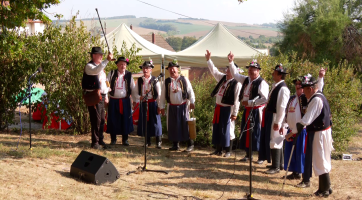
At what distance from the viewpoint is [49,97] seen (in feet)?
30.4

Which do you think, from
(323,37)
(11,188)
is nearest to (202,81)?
(11,188)

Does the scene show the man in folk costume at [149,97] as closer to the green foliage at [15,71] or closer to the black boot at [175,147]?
the black boot at [175,147]

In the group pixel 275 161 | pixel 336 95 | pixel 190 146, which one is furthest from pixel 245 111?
pixel 336 95

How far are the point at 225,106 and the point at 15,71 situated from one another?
4944 mm

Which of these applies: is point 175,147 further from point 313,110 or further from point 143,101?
point 313,110

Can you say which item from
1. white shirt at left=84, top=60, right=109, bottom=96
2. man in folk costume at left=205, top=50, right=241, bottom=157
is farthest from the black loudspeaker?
man in folk costume at left=205, top=50, right=241, bottom=157

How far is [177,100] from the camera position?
8109 mm

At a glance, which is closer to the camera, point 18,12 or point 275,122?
point 275,122

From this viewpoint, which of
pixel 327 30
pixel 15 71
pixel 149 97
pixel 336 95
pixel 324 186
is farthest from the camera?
pixel 327 30

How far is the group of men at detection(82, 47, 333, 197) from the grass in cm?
38

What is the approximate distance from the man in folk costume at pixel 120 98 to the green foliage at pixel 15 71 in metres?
2.15

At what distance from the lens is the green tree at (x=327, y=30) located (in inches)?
656

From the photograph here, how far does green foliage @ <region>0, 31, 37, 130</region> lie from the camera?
8961 millimetres

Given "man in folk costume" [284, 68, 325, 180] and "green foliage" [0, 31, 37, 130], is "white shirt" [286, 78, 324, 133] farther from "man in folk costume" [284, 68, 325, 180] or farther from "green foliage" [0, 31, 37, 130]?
"green foliage" [0, 31, 37, 130]
